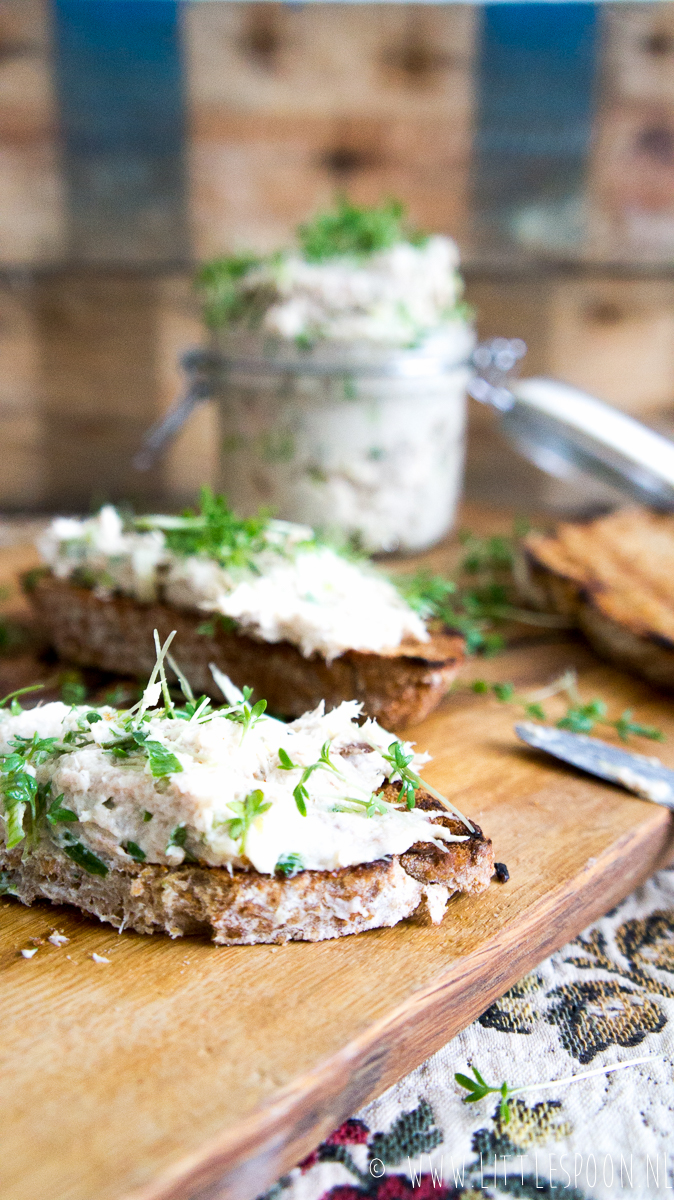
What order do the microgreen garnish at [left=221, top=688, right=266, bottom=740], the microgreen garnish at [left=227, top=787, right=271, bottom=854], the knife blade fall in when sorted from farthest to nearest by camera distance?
the knife blade, the microgreen garnish at [left=221, top=688, right=266, bottom=740], the microgreen garnish at [left=227, top=787, right=271, bottom=854]

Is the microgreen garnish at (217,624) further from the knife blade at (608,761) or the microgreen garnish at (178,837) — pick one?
the microgreen garnish at (178,837)

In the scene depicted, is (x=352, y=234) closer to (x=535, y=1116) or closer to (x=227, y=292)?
(x=227, y=292)

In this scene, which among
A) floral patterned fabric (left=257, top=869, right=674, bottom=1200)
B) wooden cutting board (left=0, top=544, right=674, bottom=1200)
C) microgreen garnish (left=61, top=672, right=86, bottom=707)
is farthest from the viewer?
microgreen garnish (left=61, top=672, right=86, bottom=707)

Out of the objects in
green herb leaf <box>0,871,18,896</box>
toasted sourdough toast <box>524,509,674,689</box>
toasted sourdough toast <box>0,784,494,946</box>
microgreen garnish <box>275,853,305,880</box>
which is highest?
microgreen garnish <box>275,853,305,880</box>

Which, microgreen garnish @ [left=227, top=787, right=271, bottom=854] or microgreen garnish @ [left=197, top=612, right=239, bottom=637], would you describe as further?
microgreen garnish @ [left=197, top=612, right=239, bottom=637]

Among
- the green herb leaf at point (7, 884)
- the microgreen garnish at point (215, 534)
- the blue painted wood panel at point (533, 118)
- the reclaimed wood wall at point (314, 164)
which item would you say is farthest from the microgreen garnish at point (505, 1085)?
the blue painted wood panel at point (533, 118)

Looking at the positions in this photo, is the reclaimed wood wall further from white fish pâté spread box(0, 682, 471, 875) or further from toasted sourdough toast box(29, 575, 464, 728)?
white fish pâté spread box(0, 682, 471, 875)

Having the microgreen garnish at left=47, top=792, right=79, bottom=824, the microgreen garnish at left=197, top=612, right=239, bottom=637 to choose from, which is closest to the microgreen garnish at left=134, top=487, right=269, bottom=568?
the microgreen garnish at left=197, top=612, right=239, bottom=637

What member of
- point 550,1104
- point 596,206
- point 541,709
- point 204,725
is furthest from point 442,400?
point 550,1104
